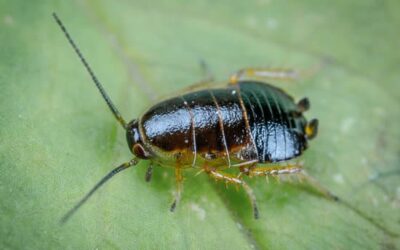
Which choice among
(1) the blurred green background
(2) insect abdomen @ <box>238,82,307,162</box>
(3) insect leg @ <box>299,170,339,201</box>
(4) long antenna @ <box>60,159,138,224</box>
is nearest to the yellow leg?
(1) the blurred green background

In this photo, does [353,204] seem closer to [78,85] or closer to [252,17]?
[252,17]

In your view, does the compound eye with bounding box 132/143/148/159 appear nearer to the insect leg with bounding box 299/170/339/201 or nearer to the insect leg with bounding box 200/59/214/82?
the insect leg with bounding box 200/59/214/82

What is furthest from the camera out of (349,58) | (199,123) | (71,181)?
(349,58)

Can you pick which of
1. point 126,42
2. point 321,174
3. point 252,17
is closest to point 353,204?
point 321,174

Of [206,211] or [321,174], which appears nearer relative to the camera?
[206,211]

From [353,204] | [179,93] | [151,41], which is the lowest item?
[353,204]

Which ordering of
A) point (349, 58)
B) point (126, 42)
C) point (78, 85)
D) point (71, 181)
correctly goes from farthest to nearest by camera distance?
point (349, 58) < point (126, 42) < point (78, 85) < point (71, 181)

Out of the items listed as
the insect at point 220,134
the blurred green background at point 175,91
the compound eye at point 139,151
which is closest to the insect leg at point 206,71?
the blurred green background at point 175,91
